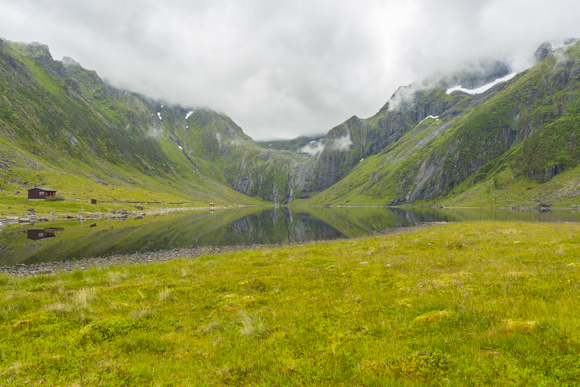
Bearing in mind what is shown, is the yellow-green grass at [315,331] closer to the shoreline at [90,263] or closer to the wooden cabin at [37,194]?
the shoreline at [90,263]

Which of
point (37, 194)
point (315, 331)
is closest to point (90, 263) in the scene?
point (315, 331)

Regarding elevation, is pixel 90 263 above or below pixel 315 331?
below

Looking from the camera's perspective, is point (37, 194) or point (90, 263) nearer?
point (90, 263)

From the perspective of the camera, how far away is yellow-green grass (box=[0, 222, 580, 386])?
5.93 m

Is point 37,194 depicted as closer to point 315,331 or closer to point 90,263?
point 90,263

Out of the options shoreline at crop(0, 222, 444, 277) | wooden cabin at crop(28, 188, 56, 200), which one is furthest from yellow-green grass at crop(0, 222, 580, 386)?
wooden cabin at crop(28, 188, 56, 200)

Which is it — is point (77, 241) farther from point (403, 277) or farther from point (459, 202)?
point (459, 202)

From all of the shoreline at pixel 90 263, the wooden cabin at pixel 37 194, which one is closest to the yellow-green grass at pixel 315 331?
the shoreline at pixel 90 263

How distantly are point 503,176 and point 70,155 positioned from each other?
1050ft

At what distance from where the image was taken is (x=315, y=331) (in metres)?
8.39

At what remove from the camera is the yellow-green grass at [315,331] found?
5.93 metres

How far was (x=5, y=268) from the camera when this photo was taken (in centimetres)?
2800

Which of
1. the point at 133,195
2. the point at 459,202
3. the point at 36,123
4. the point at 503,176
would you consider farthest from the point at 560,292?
the point at 36,123

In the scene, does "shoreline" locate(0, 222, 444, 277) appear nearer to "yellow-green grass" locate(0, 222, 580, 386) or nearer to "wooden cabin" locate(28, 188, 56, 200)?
"yellow-green grass" locate(0, 222, 580, 386)
